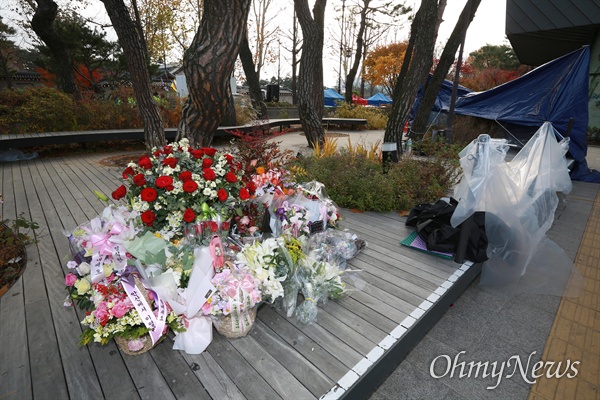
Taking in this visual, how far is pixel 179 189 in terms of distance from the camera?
1970 millimetres

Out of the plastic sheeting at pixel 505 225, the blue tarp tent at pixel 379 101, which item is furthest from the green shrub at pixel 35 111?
the blue tarp tent at pixel 379 101

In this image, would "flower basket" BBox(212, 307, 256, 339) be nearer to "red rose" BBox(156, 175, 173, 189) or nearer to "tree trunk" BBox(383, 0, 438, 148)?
"red rose" BBox(156, 175, 173, 189)

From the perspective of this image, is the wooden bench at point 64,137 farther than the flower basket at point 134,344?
Yes

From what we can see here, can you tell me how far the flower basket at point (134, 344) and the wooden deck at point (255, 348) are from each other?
40 mm

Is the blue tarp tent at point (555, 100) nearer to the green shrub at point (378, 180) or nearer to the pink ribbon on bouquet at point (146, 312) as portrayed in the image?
the green shrub at point (378, 180)

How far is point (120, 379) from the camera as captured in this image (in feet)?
5.01

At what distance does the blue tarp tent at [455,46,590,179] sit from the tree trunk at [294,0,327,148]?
16.4 feet

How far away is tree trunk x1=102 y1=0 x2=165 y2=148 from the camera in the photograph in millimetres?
4766

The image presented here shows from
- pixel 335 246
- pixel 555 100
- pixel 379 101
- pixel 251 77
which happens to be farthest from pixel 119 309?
pixel 379 101

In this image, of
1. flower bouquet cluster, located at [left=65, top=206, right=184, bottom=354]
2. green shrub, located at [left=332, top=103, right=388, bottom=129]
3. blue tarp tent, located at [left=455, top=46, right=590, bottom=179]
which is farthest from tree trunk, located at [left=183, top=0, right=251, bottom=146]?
green shrub, located at [left=332, top=103, right=388, bottom=129]

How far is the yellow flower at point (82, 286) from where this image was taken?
5.20ft

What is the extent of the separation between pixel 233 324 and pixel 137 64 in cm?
513

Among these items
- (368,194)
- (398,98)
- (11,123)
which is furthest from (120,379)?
(11,123)

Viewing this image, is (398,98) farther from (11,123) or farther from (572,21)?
(572,21)
